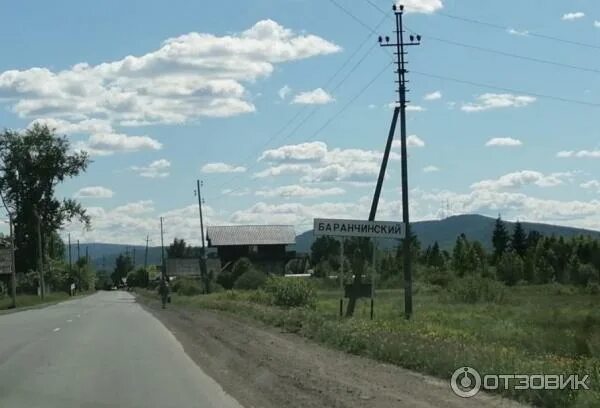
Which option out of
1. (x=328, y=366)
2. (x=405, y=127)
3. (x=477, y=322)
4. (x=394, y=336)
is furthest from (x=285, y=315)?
(x=328, y=366)

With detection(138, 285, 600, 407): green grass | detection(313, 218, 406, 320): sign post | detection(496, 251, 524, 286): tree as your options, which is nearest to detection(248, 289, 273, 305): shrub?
detection(138, 285, 600, 407): green grass

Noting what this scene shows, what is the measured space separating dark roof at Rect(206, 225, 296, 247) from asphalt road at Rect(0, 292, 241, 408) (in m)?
97.0

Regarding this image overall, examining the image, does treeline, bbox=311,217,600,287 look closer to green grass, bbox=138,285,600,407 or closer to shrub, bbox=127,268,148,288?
green grass, bbox=138,285,600,407

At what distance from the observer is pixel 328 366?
17.3 metres

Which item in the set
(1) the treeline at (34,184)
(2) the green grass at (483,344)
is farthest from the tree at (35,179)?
(2) the green grass at (483,344)

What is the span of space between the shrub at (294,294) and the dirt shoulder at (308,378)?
17.3 metres

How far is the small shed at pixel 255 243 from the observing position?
409ft

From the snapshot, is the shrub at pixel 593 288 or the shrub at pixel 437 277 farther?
the shrub at pixel 437 277

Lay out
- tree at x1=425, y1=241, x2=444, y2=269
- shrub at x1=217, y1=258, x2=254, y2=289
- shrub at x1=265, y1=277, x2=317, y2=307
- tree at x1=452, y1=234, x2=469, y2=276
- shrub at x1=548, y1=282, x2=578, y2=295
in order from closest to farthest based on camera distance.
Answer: shrub at x1=265, y1=277, x2=317, y2=307, shrub at x1=548, y1=282, x2=578, y2=295, shrub at x1=217, y1=258, x2=254, y2=289, tree at x1=452, y1=234, x2=469, y2=276, tree at x1=425, y1=241, x2=444, y2=269

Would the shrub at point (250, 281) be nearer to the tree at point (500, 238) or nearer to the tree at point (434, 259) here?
the tree at point (434, 259)

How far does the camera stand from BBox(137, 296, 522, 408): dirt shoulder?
41.0 ft

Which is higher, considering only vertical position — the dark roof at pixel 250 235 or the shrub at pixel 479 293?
the dark roof at pixel 250 235

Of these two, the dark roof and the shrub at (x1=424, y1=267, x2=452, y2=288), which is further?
the dark roof

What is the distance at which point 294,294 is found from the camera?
141ft
